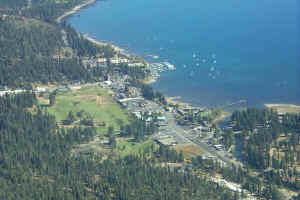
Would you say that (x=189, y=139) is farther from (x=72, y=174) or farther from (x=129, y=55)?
(x=129, y=55)

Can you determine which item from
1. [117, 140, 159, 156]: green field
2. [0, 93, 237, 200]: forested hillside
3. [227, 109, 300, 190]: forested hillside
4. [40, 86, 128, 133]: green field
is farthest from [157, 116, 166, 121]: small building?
[0, 93, 237, 200]: forested hillside

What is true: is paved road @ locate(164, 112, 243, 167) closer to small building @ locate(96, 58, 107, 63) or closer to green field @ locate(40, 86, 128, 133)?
green field @ locate(40, 86, 128, 133)

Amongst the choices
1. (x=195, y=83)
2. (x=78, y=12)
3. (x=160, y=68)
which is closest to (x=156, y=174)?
(x=195, y=83)

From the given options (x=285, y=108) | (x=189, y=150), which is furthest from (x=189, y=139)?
(x=285, y=108)

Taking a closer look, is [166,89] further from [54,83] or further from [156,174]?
[156,174]

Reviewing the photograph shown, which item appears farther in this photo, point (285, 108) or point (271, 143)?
point (285, 108)

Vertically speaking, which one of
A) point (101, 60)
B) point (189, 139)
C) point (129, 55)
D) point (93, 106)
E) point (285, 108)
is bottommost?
point (189, 139)
